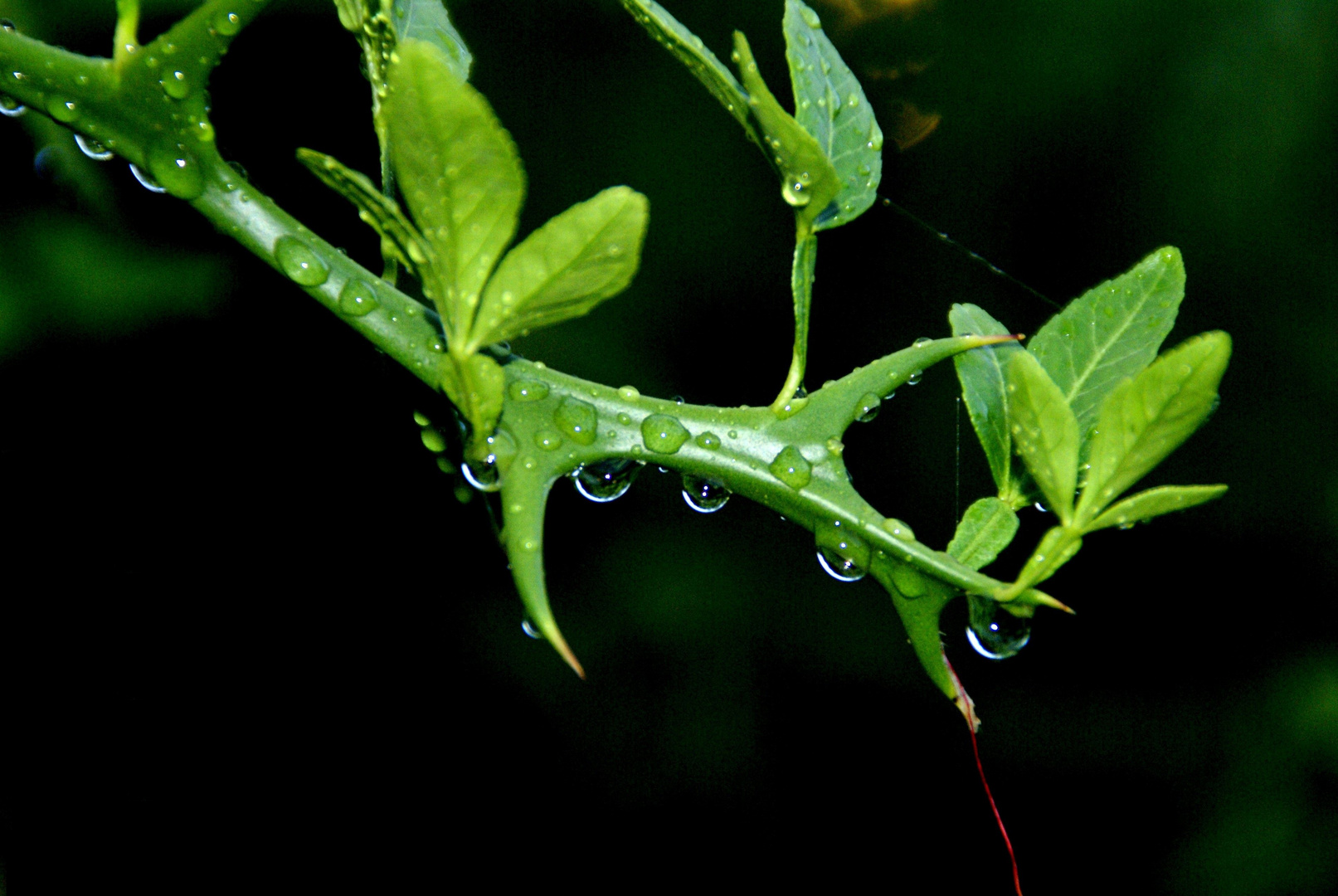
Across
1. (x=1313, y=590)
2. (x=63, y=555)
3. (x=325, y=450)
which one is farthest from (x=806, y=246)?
(x=1313, y=590)

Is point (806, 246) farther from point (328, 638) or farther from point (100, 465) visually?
point (328, 638)

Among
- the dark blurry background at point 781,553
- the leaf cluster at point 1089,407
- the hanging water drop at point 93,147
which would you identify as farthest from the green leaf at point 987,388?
the dark blurry background at point 781,553

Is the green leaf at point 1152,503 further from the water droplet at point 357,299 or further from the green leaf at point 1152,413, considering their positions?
the water droplet at point 357,299

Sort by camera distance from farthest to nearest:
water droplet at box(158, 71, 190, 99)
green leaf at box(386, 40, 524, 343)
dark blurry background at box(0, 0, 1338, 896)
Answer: dark blurry background at box(0, 0, 1338, 896)
water droplet at box(158, 71, 190, 99)
green leaf at box(386, 40, 524, 343)

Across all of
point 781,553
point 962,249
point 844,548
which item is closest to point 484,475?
point 844,548

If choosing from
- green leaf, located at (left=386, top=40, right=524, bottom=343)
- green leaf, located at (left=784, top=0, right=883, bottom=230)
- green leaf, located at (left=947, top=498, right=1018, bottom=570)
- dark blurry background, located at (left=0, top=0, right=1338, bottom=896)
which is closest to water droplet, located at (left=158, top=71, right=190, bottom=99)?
green leaf, located at (left=386, top=40, right=524, bottom=343)

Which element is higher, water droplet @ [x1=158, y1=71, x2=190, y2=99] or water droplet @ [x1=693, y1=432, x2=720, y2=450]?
water droplet @ [x1=158, y1=71, x2=190, y2=99]

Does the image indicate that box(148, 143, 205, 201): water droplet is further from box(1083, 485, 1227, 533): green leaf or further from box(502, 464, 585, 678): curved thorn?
box(1083, 485, 1227, 533): green leaf
